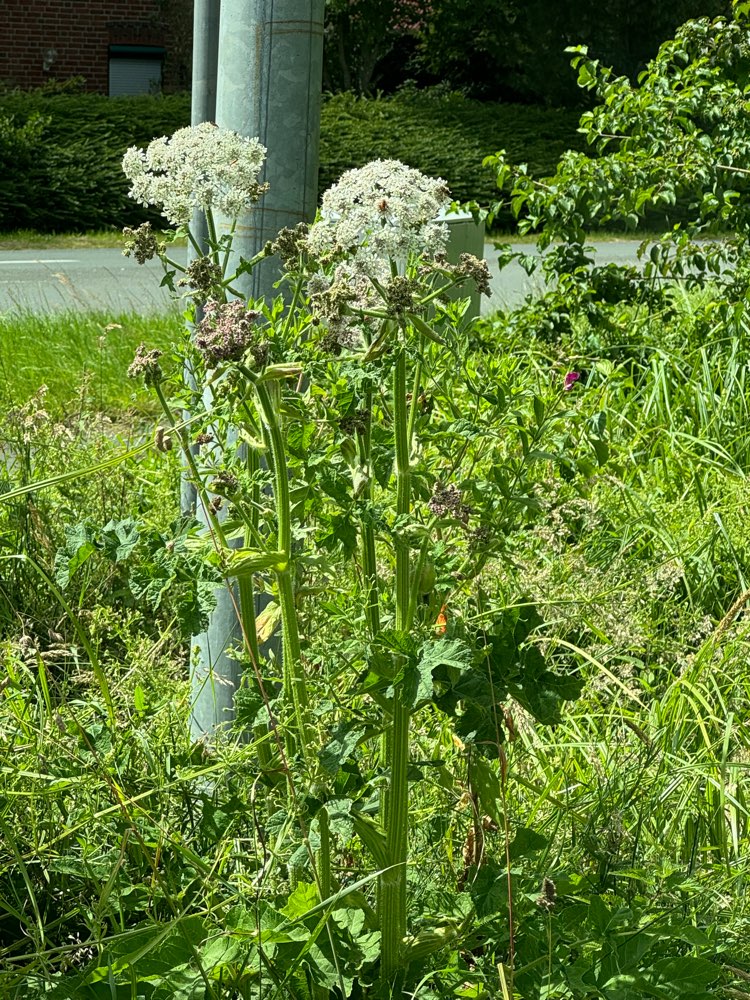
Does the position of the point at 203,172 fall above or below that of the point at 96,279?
above

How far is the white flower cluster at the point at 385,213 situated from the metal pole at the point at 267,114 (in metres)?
0.87

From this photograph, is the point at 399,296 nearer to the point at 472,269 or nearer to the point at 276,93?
the point at 472,269

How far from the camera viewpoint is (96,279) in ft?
39.1

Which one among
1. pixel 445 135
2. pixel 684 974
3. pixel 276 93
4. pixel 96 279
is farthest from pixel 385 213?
pixel 445 135

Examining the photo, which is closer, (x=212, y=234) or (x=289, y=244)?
(x=212, y=234)

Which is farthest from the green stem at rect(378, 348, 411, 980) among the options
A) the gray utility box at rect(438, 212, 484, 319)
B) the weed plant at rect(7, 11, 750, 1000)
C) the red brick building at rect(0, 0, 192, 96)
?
the red brick building at rect(0, 0, 192, 96)

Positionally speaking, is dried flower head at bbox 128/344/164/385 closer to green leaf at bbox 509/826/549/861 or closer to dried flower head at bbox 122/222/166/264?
dried flower head at bbox 122/222/166/264

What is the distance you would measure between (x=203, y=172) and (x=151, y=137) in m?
16.3

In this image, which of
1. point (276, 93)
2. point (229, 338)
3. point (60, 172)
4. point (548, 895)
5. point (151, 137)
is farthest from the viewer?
point (151, 137)

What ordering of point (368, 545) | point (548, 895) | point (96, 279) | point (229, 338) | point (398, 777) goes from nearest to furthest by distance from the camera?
1. point (229, 338)
2. point (548, 895)
3. point (398, 777)
4. point (368, 545)
5. point (96, 279)

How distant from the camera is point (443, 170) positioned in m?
18.8

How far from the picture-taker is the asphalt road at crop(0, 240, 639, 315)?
9227 mm

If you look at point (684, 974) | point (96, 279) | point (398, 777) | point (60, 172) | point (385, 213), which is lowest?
point (96, 279)

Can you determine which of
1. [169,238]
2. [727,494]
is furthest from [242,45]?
[727,494]
